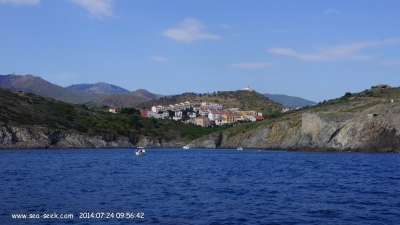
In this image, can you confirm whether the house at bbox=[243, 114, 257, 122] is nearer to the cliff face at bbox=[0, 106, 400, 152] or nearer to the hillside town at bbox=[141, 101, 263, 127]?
the hillside town at bbox=[141, 101, 263, 127]

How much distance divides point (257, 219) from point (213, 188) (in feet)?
28.8

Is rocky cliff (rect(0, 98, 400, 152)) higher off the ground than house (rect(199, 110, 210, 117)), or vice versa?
house (rect(199, 110, 210, 117))

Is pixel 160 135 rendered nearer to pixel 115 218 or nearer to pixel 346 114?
pixel 346 114

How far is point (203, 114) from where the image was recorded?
17575cm

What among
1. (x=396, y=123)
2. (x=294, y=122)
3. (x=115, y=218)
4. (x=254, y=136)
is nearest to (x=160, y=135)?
(x=254, y=136)

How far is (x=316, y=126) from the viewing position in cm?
7569

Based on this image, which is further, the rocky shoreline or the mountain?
the mountain

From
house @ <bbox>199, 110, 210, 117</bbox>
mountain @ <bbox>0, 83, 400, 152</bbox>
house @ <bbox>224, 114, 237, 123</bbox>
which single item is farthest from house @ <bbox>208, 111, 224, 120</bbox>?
mountain @ <bbox>0, 83, 400, 152</bbox>

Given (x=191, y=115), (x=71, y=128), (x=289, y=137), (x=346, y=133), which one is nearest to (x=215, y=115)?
A: (x=191, y=115)

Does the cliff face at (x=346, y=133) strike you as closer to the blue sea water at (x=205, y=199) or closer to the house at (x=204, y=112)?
the blue sea water at (x=205, y=199)

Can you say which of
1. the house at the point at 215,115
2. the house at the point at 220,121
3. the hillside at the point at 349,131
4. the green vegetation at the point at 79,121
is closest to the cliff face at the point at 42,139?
the green vegetation at the point at 79,121

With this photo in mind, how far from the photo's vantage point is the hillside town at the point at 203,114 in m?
153

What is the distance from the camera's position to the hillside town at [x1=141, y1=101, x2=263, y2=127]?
153 metres

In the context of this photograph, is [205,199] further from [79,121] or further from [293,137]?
A: [79,121]
